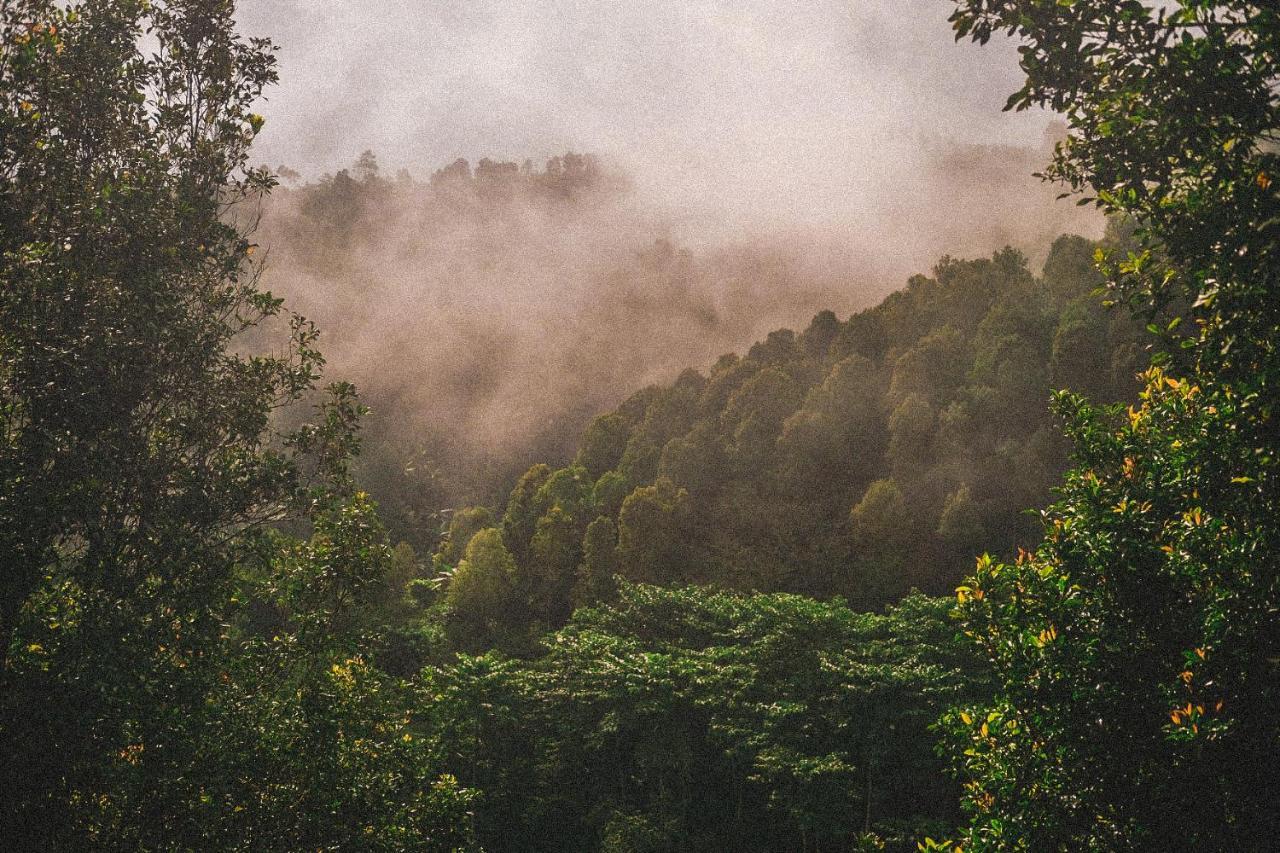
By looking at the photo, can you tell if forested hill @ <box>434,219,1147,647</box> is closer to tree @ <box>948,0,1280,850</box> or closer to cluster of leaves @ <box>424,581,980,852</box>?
cluster of leaves @ <box>424,581,980,852</box>

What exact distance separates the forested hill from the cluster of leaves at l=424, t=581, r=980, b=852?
11.6 m

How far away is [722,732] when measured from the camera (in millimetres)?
25391

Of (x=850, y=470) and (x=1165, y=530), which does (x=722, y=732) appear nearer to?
(x=1165, y=530)

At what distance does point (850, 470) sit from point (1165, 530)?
4466 centimetres

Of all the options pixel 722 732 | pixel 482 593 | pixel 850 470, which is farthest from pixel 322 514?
pixel 850 470

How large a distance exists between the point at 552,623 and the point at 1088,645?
43.6 metres

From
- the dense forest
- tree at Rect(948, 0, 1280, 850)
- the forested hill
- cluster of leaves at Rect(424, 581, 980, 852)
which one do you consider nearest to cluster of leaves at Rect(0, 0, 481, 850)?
the dense forest

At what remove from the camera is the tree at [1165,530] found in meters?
5.46

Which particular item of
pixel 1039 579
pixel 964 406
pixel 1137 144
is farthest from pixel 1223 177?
pixel 964 406

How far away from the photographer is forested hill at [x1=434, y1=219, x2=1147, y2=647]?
40250mm

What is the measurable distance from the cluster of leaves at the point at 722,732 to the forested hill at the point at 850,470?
1159cm

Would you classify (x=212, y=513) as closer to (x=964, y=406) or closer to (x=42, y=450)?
(x=42, y=450)

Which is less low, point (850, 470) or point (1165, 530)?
point (850, 470)

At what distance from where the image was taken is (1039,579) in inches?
282
